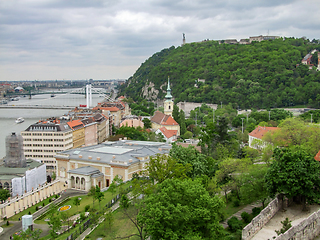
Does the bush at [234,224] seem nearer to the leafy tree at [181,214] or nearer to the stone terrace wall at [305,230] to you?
the leafy tree at [181,214]

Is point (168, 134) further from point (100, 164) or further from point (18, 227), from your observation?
point (18, 227)

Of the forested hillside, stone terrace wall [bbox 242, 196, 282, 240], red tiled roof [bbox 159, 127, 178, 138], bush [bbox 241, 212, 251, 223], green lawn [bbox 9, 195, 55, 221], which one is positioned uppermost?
the forested hillside

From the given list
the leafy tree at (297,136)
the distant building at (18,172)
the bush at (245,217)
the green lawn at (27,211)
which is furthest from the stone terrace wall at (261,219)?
the distant building at (18,172)

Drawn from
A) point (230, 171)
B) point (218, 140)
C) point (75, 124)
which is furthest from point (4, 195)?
point (75, 124)

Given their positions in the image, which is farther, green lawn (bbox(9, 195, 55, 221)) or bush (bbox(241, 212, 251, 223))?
green lawn (bbox(9, 195, 55, 221))

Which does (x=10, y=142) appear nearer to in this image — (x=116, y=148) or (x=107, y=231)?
(x=116, y=148)

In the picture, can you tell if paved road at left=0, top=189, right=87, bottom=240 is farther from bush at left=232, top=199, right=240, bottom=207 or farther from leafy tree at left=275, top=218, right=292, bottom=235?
leafy tree at left=275, top=218, right=292, bottom=235

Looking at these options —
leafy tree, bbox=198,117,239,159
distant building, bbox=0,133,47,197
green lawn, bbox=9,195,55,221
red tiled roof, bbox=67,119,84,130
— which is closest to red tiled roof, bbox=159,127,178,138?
red tiled roof, bbox=67,119,84,130
